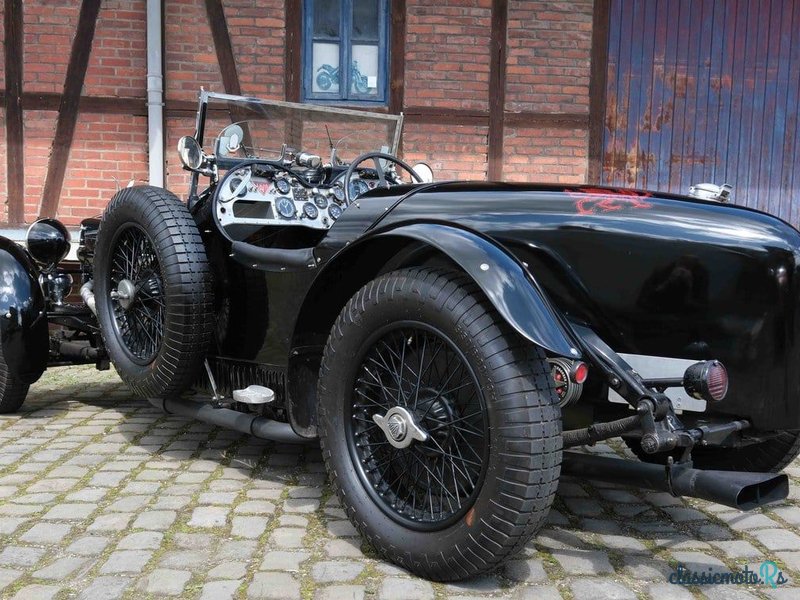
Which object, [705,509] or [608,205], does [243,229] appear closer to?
[608,205]

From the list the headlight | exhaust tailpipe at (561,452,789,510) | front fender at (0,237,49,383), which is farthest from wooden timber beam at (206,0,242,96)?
exhaust tailpipe at (561,452,789,510)

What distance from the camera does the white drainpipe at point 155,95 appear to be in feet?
23.6

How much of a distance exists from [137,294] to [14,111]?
489 centimetres

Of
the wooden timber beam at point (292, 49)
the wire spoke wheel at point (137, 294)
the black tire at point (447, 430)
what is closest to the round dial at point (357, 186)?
the wire spoke wheel at point (137, 294)

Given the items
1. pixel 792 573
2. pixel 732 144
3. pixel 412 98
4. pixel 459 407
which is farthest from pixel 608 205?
pixel 732 144

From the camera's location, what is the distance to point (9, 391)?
4.33 meters

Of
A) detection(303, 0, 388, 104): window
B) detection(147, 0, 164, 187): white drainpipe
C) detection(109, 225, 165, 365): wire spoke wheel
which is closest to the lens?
detection(109, 225, 165, 365): wire spoke wheel

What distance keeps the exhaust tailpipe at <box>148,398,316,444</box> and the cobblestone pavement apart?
23cm

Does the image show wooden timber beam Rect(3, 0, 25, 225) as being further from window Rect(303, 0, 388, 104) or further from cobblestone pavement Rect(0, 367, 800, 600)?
cobblestone pavement Rect(0, 367, 800, 600)

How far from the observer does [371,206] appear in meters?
2.74

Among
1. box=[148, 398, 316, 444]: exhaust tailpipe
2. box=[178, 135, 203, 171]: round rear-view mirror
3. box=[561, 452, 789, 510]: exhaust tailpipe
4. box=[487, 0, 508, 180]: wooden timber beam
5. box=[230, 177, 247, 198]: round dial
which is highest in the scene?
box=[487, 0, 508, 180]: wooden timber beam

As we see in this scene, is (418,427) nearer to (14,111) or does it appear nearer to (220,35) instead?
(220,35)

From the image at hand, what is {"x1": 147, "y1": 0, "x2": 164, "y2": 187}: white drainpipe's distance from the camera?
23.6 feet

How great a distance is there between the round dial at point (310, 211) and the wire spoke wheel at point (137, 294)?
0.76 m
